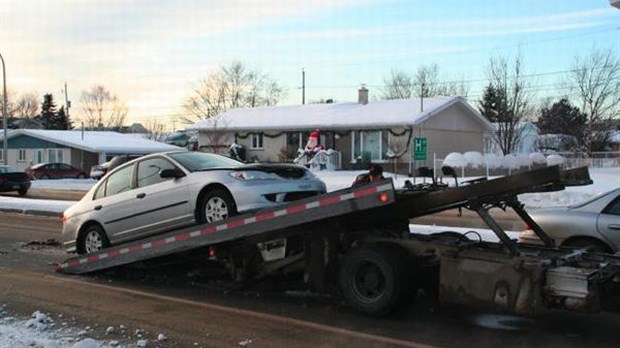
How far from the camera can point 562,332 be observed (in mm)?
6859

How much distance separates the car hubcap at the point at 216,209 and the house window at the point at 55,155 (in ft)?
175

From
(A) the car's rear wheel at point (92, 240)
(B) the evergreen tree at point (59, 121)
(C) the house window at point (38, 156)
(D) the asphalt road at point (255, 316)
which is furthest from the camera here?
(B) the evergreen tree at point (59, 121)

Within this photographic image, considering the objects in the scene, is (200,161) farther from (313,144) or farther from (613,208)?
Result: (313,144)

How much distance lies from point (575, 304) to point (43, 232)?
1283cm

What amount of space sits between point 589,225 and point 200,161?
5.15m

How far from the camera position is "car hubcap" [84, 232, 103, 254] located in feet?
34.8

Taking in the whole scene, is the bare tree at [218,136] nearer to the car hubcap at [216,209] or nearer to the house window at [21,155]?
the house window at [21,155]

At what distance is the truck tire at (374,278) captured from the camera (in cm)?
716

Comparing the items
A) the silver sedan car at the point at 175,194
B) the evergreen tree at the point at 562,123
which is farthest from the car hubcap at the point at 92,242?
the evergreen tree at the point at 562,123

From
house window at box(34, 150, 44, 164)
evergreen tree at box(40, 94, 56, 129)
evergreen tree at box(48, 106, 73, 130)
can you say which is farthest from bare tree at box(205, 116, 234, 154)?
evergreen tree at box(40, 94, 56, 129)

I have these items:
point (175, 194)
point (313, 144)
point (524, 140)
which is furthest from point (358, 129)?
point (175, 194)

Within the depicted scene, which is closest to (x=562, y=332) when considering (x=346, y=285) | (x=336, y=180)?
(x=346, y=285)

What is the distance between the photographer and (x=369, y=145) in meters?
43.3

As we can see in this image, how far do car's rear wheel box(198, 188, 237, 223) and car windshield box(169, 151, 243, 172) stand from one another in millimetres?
532
